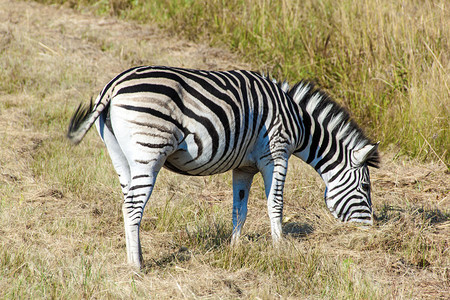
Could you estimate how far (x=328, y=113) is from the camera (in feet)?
17.7

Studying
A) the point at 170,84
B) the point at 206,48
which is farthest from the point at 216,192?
the point at 206,48

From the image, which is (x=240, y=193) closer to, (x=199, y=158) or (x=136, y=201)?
(x=199, y=158)

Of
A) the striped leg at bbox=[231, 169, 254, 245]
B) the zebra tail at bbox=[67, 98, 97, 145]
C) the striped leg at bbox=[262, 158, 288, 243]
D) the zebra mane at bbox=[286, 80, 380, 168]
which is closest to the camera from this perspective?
the zebra tail at bbox=[67, 98, 97, 145]

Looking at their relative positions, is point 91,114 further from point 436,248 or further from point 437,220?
point 437,220

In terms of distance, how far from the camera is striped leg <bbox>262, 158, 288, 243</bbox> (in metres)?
4.91

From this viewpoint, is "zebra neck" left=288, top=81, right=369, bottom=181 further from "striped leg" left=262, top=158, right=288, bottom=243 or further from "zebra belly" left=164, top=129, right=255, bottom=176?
"zebra belly" left=164, top=129, right=255, bottom=176

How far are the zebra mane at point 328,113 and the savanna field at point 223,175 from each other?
3.07 feet

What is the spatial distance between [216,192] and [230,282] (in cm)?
251

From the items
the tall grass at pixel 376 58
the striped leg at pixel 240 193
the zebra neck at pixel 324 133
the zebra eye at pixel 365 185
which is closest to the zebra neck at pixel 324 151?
the zebra neck at pixel 324 133

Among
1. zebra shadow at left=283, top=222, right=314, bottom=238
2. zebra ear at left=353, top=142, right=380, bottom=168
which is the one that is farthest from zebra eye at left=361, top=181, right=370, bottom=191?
zebra shadow at left=283, top=222, right=314, bottom=238

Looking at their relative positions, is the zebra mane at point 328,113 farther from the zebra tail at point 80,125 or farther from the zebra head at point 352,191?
the zebra tail at point 80,125

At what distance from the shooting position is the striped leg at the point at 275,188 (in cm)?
491

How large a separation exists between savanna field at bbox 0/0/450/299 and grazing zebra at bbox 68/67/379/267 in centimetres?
45

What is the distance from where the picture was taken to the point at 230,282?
4.20 metres
